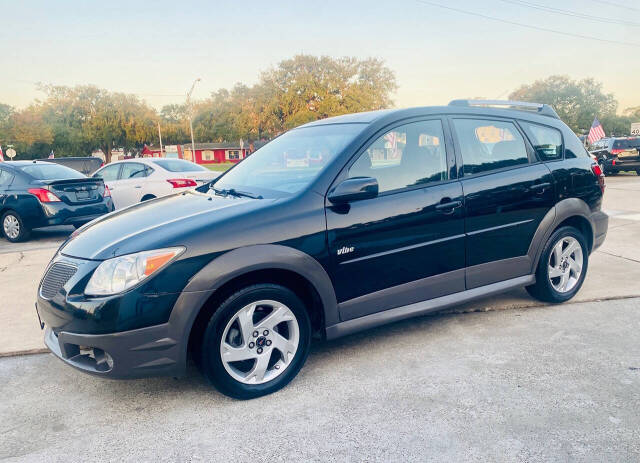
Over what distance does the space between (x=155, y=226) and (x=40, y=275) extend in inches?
158

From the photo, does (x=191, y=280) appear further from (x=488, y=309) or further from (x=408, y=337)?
(x=488, y=309)

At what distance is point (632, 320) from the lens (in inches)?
158

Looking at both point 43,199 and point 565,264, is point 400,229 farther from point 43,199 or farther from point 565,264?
point 43,199

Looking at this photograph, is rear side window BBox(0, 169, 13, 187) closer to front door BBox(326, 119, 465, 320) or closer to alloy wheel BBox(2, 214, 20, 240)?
alloy wheel BBox(2, 214, 20, 240)

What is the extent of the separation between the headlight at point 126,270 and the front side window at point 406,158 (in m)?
1.30

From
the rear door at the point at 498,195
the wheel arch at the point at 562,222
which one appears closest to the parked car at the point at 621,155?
the wheel arch at the point at 562,222

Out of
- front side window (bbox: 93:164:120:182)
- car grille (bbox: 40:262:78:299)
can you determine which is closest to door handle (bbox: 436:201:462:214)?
car grille (bbox: 40:262:78:299)

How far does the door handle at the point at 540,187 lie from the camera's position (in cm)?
400

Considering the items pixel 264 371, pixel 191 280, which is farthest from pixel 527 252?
pixel 191 280

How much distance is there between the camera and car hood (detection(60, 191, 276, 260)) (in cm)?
274

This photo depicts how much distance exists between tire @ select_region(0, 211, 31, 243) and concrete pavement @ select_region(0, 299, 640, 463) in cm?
584

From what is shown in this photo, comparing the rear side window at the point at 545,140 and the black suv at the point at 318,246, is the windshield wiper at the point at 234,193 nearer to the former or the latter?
the black suv at the point at 318,246

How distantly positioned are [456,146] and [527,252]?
1090 mm

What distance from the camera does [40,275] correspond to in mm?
6059
